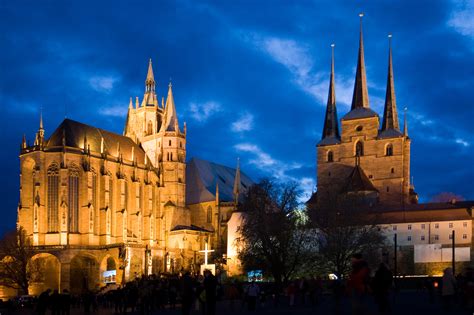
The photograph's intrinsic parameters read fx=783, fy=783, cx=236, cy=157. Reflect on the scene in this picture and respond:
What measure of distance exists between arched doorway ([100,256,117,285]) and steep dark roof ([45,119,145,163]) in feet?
44.5

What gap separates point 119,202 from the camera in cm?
9331

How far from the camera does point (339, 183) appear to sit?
101000mm

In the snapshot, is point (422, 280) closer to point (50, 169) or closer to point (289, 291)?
point (289, 291)

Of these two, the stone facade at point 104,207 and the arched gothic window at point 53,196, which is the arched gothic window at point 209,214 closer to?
the stone facade at point 104,207

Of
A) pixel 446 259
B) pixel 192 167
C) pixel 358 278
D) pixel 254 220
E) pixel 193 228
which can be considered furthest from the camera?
pixel 192 167

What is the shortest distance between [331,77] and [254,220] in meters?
45.0

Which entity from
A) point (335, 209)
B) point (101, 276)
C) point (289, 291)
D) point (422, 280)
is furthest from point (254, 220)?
point (289, 291)

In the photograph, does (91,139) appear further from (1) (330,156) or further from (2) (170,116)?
(1) (330,156)

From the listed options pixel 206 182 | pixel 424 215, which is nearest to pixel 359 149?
pixel 424 215

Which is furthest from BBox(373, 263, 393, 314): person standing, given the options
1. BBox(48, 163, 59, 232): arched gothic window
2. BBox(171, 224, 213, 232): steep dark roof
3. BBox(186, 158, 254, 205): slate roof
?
BBox(186, 158, 254, 205): slate roof

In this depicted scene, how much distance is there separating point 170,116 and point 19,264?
3398 centimetres

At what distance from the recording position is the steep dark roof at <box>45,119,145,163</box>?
296 ft

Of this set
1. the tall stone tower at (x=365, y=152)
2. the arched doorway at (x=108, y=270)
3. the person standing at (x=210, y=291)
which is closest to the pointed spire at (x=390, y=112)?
the tall stone tower at (x=365, y=152)

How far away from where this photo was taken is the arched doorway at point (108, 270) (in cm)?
8625
